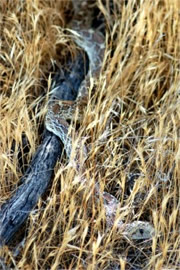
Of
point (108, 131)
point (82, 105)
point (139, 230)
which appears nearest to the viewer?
point (139, 230)

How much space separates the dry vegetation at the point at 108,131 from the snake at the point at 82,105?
0.05 meters

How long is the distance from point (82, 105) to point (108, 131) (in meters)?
0.37

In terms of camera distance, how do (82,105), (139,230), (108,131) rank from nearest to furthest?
1. (139,230)
2. (108,131)
3. (82,105)

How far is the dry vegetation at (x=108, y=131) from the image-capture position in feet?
9.22

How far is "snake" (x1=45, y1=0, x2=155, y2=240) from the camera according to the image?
293 cm

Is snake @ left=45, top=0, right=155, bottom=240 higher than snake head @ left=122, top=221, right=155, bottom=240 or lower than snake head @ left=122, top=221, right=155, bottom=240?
higher

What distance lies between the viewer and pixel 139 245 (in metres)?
2.96

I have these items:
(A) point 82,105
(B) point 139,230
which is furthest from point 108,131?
(B) point 139,230

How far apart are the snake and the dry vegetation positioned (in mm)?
51

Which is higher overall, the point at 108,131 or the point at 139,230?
the point at 108,131

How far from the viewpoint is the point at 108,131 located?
3250mm

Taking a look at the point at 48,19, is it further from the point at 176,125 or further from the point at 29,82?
the point at 176,125

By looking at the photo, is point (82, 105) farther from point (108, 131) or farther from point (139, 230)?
point (139, 230)

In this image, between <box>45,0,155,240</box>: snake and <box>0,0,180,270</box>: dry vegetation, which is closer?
<box>0,0,180,270</box>: dry vegetation
